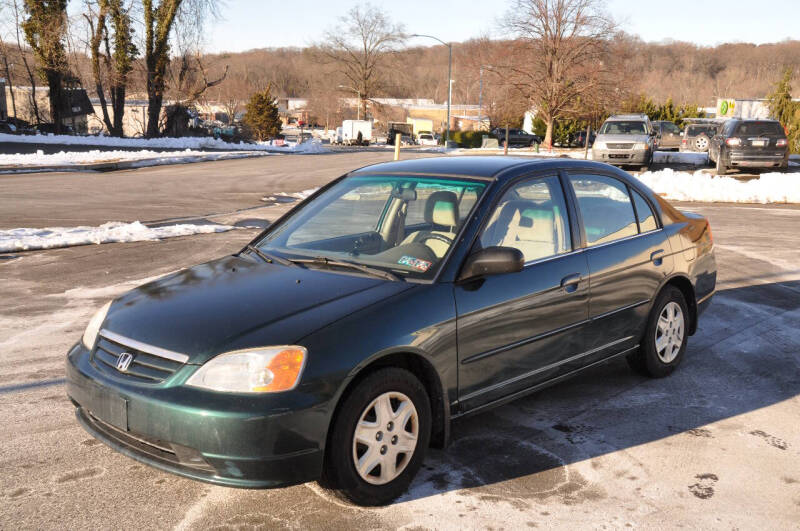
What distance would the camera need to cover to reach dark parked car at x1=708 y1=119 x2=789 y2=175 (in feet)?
76.4

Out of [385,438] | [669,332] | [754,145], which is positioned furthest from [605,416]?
[754,145]

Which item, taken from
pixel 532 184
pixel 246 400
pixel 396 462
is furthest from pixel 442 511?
pixel 532 184

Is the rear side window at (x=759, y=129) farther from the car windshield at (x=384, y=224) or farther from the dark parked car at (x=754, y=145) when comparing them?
the car windshield at (x=384, y=224)

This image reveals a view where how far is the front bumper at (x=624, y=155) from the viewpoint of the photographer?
25922 mm

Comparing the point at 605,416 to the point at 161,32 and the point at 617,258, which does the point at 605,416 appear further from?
the point at 161,32

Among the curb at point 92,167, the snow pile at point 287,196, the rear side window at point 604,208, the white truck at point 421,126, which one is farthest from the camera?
the white truck at point 421,126

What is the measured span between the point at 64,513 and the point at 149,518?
0.38 metres

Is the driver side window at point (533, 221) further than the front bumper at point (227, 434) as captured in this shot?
Yes

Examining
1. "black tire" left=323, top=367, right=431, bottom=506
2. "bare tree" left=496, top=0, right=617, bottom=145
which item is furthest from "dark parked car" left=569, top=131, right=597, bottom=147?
"black tire" left=323, top=367, right=431, bottom=506

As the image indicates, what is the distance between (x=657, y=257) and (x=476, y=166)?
159cm

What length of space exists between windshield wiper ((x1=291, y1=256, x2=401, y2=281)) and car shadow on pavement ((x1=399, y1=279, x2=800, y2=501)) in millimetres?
1017

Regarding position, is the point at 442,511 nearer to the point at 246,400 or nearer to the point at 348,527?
the point at 348,527

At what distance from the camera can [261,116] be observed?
6391 cm

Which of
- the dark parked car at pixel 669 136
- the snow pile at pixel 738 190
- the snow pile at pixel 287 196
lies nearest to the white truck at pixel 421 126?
the dark parked car at pixel 669 136
